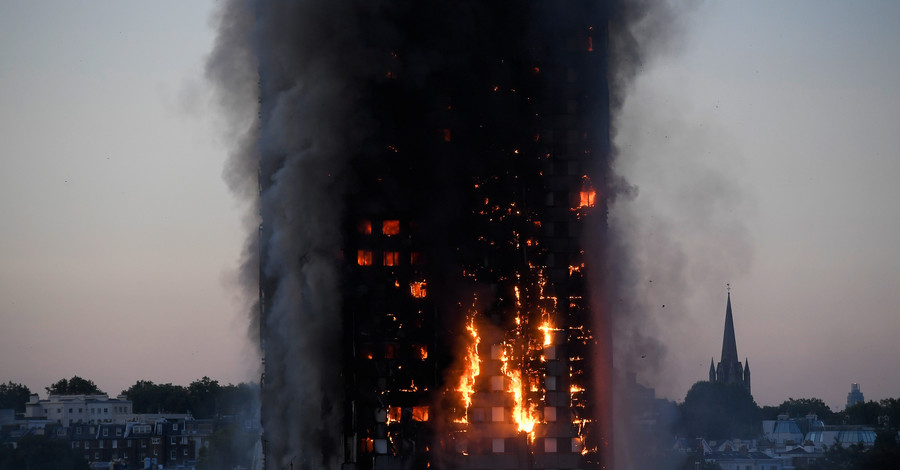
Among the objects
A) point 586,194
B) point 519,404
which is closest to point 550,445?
point 519,404

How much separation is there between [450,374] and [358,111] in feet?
56.5

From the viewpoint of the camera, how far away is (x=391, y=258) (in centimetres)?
9925

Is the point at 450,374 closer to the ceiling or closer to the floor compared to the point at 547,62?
closer to the floor

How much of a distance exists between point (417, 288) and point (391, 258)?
2479 mm

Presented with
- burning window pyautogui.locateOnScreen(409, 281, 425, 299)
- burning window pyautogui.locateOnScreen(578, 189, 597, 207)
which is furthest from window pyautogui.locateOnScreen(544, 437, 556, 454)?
burning window pyautogui.locateOnScreen(578, 189, 597, 207)

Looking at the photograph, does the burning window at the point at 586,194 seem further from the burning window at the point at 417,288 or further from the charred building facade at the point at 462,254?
the burning window at the point at 417,288

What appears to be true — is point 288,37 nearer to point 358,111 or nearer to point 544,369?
point 358,111

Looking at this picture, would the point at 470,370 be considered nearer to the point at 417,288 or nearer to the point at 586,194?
the point at 417,288

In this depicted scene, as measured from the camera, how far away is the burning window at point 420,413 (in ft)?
322

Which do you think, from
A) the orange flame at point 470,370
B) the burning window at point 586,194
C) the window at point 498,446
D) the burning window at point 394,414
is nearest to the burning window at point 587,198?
the burning window at point 586,194

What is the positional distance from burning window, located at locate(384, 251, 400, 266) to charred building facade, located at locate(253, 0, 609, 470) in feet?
0.29

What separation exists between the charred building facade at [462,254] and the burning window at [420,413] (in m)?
0.06

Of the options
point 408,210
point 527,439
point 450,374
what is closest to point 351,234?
point 408,210

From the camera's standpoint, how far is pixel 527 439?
9862cm
